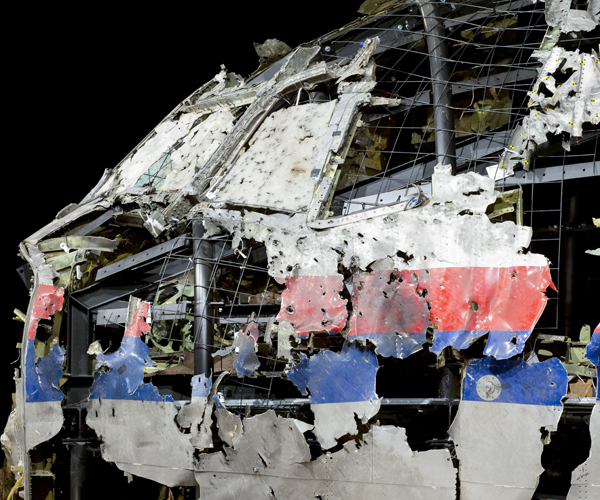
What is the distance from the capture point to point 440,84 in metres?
5.52

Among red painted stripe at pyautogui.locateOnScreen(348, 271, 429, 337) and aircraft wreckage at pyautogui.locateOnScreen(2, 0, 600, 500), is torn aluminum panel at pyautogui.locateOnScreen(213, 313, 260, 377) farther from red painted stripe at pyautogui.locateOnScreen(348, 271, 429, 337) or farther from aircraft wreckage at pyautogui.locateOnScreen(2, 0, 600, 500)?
red painted stripe at pyautogui.locateOnScreen(348, 271, 429, 337)

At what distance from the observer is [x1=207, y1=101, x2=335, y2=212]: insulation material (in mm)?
5250

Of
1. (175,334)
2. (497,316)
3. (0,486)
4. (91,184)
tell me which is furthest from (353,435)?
(91,184)

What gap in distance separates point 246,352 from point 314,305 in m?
0.71

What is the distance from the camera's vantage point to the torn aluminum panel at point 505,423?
3938 mm

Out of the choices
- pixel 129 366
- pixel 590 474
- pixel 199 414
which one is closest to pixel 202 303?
pixel 129 366

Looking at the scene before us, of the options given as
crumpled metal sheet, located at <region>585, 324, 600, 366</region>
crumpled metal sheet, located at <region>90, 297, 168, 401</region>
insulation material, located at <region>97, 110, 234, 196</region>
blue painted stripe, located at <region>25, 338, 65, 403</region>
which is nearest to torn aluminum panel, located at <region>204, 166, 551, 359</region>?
crumpled metal sheet, located at <region>585, 324, 600, 366</region>

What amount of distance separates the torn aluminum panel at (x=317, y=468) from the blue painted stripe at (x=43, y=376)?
1.99 meters

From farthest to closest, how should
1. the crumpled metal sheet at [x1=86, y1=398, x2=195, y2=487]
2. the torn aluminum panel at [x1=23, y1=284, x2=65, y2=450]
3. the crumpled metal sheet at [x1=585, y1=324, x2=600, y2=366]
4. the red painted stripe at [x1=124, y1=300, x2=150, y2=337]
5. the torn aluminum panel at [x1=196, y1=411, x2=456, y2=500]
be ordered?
the torn aluminum panel at [x1=23, y1=284, x2=65, y2=450], the red painted stripe at [x1=124, y1=300, x2=150, y2=337], the crumpled metal sheet at [x1=86, y1=398, x2=195, y2=487], the torn aluminum panel at [x1=196, y1=411, x2=456, y2=500], the crumpled metal sheet at [x1=585, y1=324, x2=600, y2=366]

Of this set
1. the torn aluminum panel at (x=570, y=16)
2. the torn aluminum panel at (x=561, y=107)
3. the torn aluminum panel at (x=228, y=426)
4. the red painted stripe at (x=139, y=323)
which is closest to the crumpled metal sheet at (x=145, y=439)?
the torn aluminum panel at (x=228, y=426)

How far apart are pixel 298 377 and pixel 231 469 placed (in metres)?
0.91

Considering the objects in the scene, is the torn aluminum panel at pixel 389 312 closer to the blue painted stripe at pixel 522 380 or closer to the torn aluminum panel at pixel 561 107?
the blue painted stripe at pixel 522 380

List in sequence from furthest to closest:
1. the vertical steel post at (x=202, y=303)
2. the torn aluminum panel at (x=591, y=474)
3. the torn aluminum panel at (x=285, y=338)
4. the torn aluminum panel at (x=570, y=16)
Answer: the vertical steel post at (x=202, y=303), the torn aluminum panel at (x=570, y=16), the torn aluminum panel at (x=285, y=338), the torn aluminum panel at (x=591, y=474)

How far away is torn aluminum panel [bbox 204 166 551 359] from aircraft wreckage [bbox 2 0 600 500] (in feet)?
0.04
